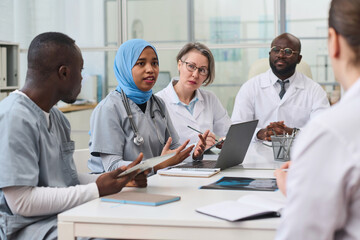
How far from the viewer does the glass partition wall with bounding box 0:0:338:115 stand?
18.9 ft

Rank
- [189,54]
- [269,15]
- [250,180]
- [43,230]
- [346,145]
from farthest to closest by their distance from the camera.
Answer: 1. [269,15]
2. [189,54]
3. [250,180]
4. [43,230]
5. [346,145]

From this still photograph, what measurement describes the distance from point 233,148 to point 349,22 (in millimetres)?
1331

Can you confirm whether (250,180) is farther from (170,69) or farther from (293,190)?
(170,69)

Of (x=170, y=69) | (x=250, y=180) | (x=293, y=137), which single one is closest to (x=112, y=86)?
(x=170, y=69)

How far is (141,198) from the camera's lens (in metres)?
1.52

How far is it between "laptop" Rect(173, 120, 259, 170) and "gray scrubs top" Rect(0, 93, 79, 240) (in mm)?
703

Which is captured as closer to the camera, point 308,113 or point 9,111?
point 9,111

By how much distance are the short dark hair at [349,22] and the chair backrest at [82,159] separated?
1650mm

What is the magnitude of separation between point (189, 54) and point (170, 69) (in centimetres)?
255

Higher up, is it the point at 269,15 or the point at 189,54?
the point at 269,15

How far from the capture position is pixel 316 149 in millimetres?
883

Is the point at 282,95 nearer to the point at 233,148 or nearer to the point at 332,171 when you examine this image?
the point at 233,148

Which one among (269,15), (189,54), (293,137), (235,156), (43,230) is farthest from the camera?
(269,15)

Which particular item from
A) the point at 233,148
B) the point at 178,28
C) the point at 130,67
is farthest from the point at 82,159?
the point at 178,28
